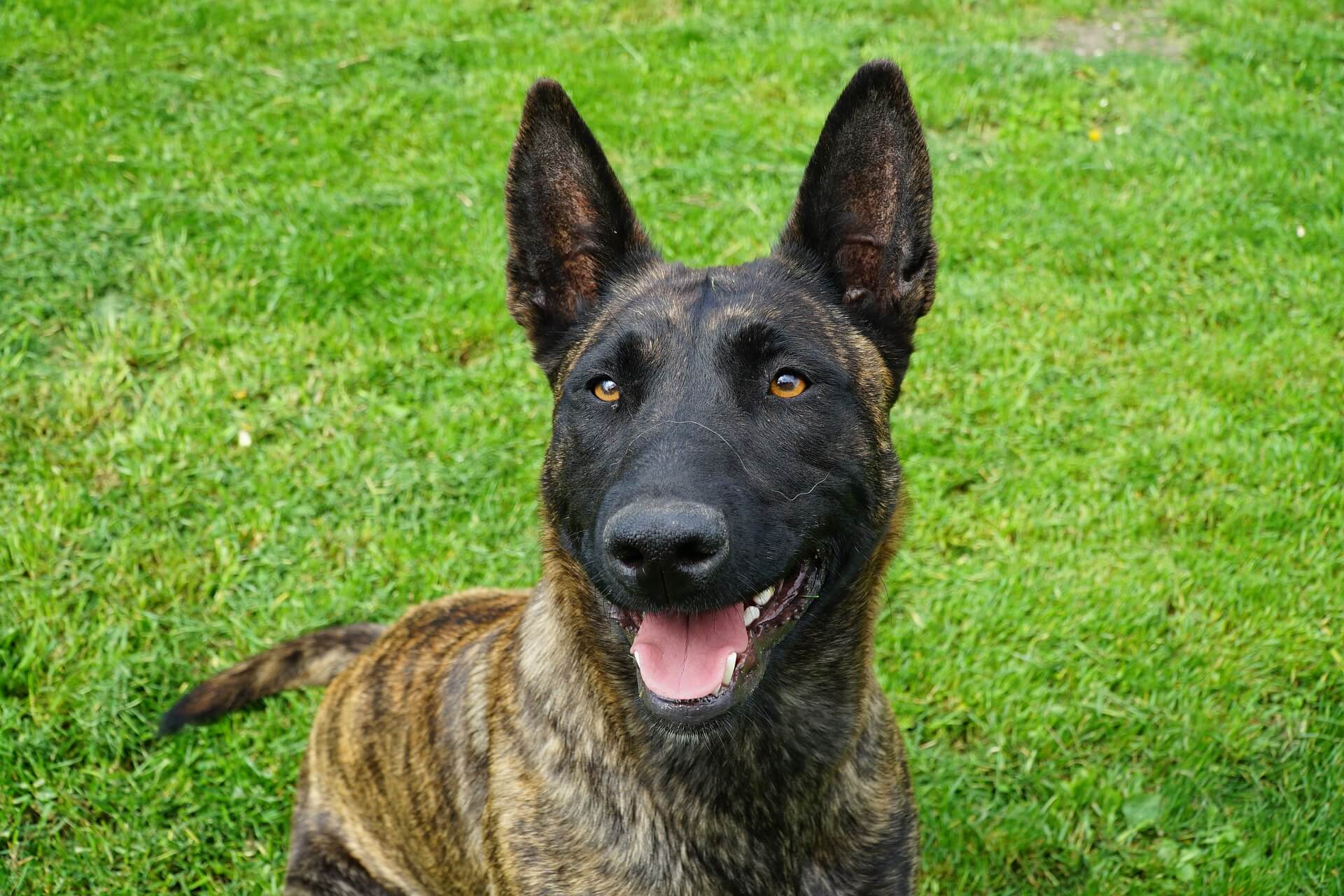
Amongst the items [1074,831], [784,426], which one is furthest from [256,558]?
[1074,831]

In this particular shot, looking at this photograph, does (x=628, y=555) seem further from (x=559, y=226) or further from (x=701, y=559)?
(x=559, y=226)

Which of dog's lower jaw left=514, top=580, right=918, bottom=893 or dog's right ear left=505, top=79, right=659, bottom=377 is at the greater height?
dog's right ear left=505, top=79, right=659, bottom=377

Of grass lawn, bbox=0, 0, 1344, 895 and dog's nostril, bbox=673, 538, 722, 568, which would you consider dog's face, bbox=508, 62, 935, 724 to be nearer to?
dog's nostril, bbox=673, 538, 722, 568

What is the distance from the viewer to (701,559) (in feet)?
7.71

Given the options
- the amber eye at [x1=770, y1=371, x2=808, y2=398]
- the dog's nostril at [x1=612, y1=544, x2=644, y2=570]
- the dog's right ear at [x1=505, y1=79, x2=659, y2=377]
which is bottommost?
the dog's nostril at [x1=612, y1=544, x2=644, y2=570]

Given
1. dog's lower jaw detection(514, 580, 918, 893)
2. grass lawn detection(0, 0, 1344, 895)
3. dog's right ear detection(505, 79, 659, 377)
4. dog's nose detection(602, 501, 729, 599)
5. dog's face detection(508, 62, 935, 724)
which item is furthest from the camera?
grass lawn detection(0, 0, 1344, 895)

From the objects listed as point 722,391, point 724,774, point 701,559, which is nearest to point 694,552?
point 701,559

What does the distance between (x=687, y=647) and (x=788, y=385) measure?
2.24 feet

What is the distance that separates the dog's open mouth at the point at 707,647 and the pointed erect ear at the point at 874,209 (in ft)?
2.69

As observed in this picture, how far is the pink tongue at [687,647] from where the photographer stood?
100 inches

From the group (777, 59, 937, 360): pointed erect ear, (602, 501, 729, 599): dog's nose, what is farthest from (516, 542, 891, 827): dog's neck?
(777, 59, 937, 360): pointed erect ear

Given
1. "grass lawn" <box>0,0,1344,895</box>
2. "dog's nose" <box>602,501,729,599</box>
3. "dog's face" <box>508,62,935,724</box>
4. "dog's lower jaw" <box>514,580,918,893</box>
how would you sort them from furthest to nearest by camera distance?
"grass lawn" <box>0,0,1344,895</box> < "dog's lower jaw" <box>514,580,918,893</box> < "dog's face" <box>508,62,935,724</box> < "dog's nose" <box>602,501,729,599</box>

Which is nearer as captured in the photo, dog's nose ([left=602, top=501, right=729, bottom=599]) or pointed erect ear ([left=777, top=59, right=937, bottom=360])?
dog's nose ([left=602, top=501, right=729, bottom=599])

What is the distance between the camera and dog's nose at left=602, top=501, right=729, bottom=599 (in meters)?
2.31
